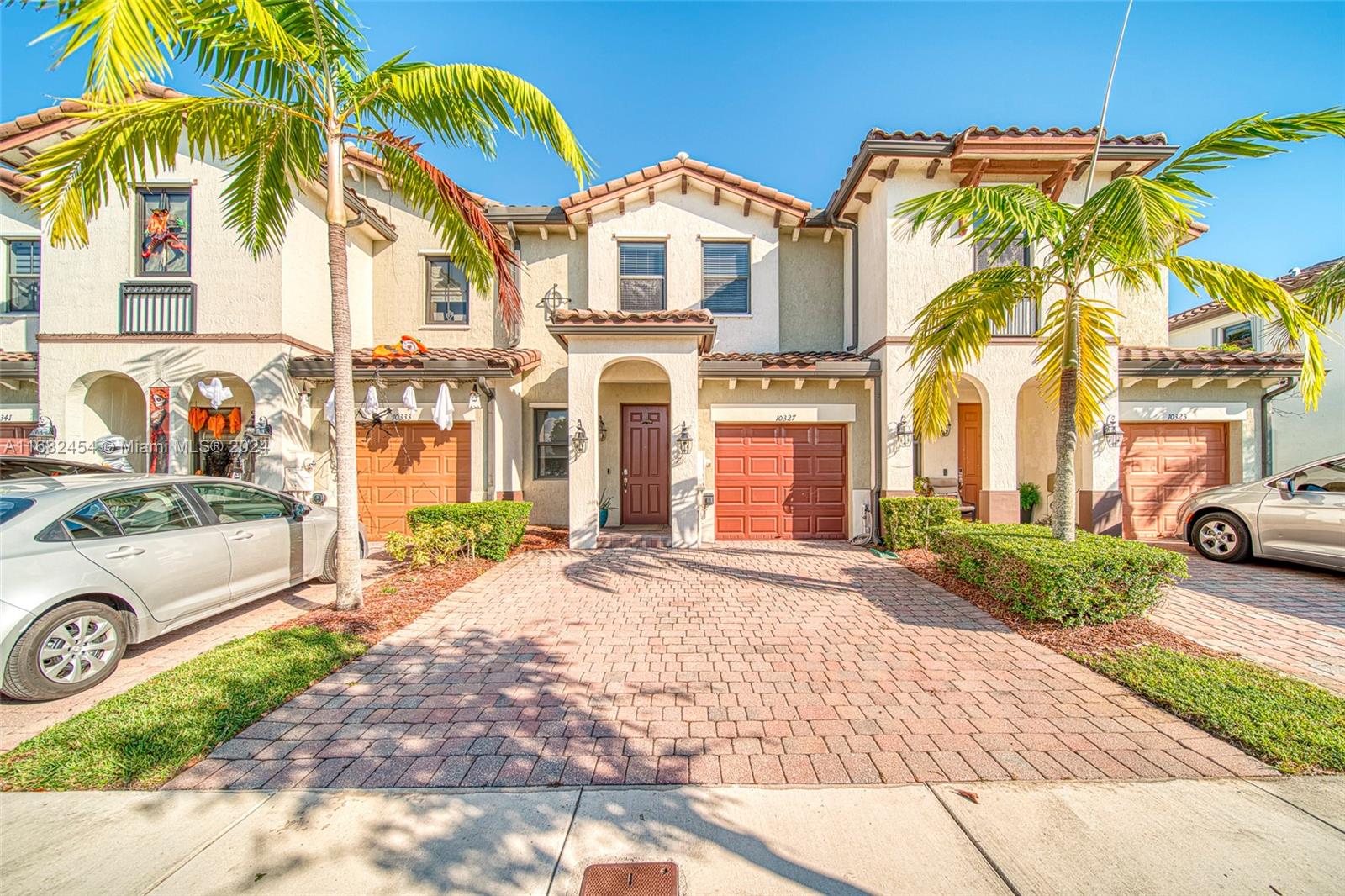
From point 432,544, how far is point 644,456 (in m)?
4.85

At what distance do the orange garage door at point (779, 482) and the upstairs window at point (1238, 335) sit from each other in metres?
11.8

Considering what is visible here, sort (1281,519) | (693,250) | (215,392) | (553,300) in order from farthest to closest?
(553,300)
(693,250)
(215,392)
(1281,519)

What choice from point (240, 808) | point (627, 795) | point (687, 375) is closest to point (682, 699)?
point (627, 795)

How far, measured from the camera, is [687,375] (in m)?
9.02

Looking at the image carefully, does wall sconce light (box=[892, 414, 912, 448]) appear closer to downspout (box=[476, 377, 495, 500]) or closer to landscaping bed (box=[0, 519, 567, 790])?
downspout (box=[476, 377, 495, 500])

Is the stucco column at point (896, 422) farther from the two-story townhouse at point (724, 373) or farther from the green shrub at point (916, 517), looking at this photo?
the green shrub at point (916, 517)

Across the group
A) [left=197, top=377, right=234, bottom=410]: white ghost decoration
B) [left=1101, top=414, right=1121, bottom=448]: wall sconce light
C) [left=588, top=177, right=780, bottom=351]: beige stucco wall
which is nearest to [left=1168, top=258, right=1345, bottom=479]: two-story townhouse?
[left=1101, top=414, right=1121, bottom=448]: wall sconce light

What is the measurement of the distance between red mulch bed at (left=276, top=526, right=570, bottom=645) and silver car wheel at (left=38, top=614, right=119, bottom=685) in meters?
1.27

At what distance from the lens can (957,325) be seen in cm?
629

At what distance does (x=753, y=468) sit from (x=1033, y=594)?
5463 millimetres

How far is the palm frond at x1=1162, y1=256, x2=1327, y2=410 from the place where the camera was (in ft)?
14.8

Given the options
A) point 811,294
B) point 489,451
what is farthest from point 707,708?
point 811,294

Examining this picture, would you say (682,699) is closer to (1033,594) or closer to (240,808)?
(240,808)

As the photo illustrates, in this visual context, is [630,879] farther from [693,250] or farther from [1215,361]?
[1215,361]
